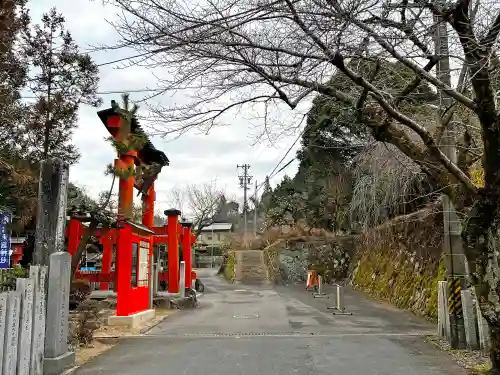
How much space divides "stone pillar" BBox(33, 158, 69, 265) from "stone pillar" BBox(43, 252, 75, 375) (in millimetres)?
209

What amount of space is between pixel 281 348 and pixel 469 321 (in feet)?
11.7

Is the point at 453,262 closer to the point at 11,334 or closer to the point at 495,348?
the point at 495,348

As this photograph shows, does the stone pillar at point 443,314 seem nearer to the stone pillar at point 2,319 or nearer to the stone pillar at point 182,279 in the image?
the stone pillar at point 2,319

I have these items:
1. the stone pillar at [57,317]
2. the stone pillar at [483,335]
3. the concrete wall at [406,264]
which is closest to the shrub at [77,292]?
the stone pillar at [57,317]

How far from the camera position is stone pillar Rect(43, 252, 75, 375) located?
7.26 m

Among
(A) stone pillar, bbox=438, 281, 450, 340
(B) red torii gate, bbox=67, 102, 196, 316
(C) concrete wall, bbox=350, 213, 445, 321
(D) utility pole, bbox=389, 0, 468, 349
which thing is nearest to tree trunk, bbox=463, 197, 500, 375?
(D) utility pole, bbox=389, 0, 468, 349

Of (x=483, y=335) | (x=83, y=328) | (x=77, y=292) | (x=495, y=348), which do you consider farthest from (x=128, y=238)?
(x=495, y=348)

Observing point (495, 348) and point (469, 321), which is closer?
point (495, 348)

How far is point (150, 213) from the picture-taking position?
1827 cm

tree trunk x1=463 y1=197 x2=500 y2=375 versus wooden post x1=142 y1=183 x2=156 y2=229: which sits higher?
wooden post x1=142 y1=183 x2=156 y2=229

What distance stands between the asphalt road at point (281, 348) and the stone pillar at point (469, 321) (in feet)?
2.08

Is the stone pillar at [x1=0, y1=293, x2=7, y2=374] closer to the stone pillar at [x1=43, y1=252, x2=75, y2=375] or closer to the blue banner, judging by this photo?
the stone pillar at [x1=43, y1=252, x2=75, y2=375]

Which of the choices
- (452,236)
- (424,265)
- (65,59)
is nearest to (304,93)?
(452,236)

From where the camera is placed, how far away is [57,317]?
739cm
